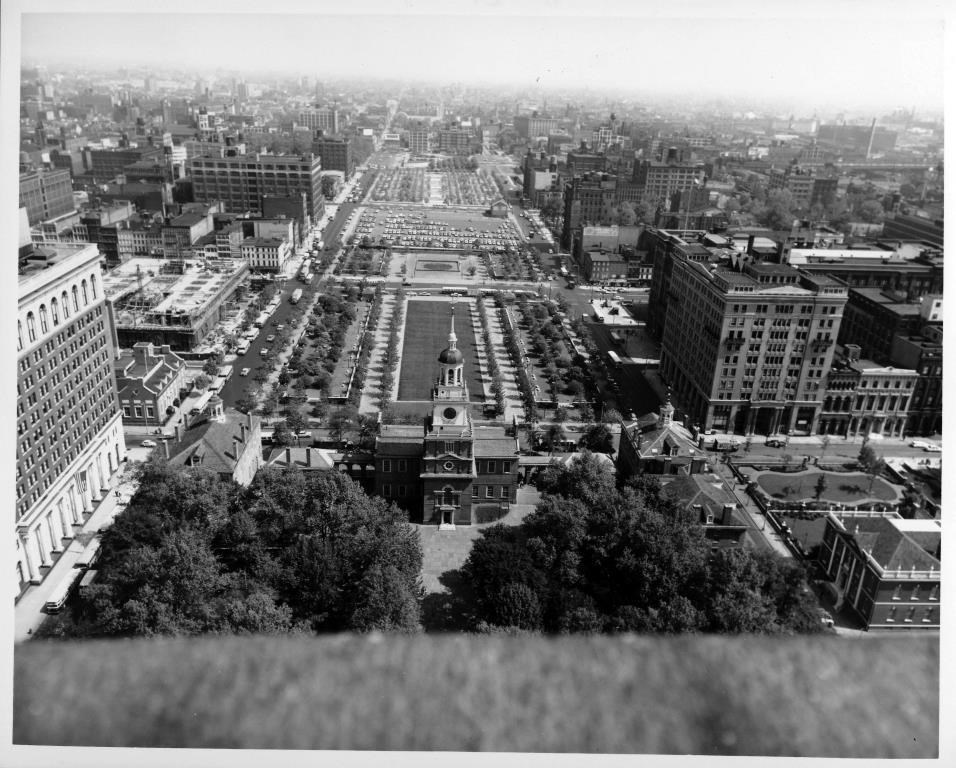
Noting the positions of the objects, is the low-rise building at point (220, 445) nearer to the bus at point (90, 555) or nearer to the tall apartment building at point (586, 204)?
the bus at point (90, 555)

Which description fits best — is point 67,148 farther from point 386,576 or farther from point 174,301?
point 386,576

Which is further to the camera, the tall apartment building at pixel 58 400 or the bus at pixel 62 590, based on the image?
the tall apartment building at pixel 58 400

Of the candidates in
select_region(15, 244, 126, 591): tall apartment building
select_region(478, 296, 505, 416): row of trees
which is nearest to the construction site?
select_region(15, 244, 126, 591): tall apartment building

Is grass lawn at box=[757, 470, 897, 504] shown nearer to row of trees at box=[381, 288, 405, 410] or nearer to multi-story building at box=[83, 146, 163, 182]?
row of trees at box=[381, 288, 405, 410]

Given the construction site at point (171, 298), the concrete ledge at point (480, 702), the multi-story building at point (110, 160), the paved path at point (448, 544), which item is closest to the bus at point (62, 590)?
the concrete ledge at point (480, 702)

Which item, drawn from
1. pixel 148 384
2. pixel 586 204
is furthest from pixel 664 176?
pixel 148 384
